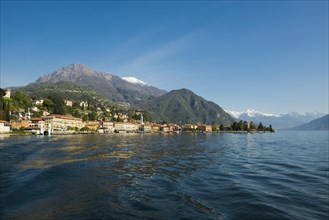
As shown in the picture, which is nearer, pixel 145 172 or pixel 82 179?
pixel 82 179

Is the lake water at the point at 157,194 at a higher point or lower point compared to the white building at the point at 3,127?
lower

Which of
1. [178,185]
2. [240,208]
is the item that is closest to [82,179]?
[178,185]

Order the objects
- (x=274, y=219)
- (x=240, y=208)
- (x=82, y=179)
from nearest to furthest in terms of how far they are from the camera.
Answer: (x=274, y=219) < (x=240, y=208) < (x=82, y=179)

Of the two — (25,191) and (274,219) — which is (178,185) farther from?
(25,191)

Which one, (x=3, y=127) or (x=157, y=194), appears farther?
(x=3, y=127)

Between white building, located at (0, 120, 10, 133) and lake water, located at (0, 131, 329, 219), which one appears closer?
lake water, located at (0, 131, 329, 219)

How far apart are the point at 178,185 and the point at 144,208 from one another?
6.28 m

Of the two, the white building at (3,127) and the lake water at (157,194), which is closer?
the lake water at (157,194)

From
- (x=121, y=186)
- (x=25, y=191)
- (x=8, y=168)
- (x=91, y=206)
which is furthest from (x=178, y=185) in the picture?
(x=8, y=168)

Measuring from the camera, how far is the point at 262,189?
1912 centimetres

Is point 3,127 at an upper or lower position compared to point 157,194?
upper

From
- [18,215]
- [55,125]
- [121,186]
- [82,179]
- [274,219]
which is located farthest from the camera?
[55,125]

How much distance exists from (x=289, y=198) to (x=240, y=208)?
4.89m

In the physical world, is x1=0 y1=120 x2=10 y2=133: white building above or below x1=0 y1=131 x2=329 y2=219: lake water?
above
